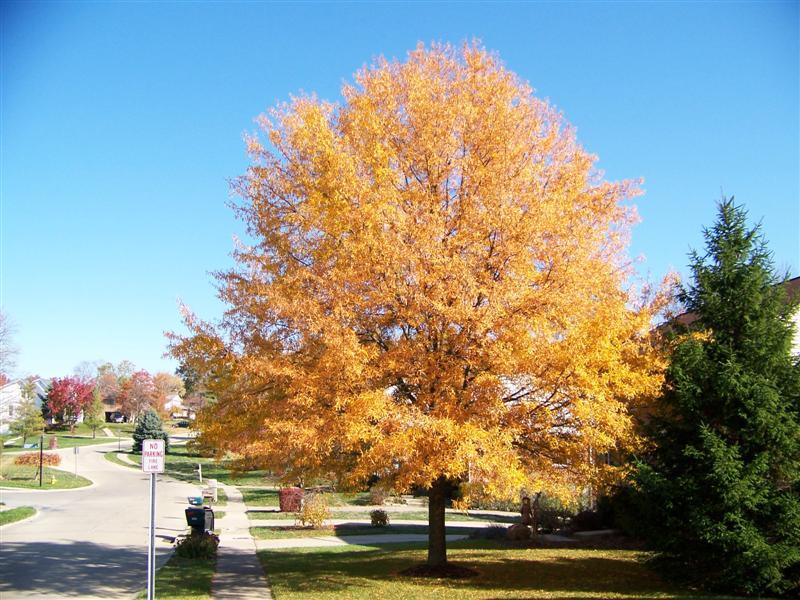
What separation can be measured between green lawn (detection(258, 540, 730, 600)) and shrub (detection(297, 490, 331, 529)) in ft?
16.7

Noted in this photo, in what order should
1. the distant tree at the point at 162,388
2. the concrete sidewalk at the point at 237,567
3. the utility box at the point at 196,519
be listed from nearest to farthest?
the concrete sidewalk at the point at 237,567 → the utility box at the point at 196,519 → the distant tree at the point at 162,388

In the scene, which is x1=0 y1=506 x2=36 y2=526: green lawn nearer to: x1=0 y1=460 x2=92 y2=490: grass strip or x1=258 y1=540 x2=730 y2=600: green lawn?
x1=0 y1=460 x2=92 y2=490: grass strip

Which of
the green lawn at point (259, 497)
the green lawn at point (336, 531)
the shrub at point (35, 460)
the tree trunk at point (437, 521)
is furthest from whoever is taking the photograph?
the shrub at point (35, 460)

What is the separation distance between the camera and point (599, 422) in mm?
11125

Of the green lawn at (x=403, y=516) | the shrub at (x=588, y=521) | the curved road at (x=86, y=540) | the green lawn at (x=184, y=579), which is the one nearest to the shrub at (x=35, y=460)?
the curved road at (x=86, y=540)

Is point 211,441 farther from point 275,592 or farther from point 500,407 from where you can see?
point 500,407

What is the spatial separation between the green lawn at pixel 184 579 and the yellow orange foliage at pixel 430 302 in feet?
9.31

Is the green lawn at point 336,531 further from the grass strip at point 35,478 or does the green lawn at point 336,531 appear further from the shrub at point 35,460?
the shrub at point 35,460

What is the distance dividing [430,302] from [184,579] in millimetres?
8663

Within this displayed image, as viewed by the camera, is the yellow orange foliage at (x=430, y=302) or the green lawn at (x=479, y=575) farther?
the green lawn at (x=479, y=575)

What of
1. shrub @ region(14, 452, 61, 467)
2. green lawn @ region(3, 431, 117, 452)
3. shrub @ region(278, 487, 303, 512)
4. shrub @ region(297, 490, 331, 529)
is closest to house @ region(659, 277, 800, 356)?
shrub @ region(297, 490, 331, 529)

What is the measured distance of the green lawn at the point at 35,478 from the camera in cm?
4078

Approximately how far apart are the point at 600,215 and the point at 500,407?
405cm

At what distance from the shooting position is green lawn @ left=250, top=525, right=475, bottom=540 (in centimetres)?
2391
